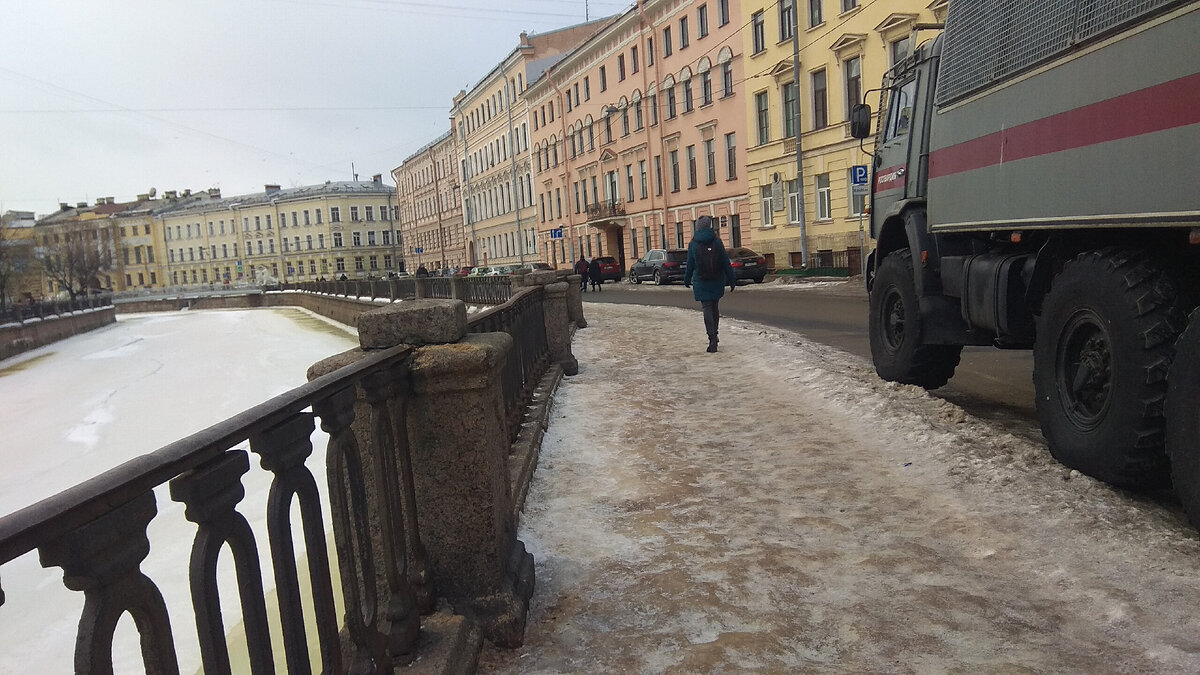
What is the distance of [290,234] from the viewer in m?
108

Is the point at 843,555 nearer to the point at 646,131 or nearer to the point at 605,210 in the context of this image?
the point at 646,131

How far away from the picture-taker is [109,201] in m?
127

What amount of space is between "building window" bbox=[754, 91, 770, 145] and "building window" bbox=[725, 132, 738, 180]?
6.87ft

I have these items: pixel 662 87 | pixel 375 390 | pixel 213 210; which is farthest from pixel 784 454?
pixel 213 210

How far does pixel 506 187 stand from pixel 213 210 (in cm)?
6403

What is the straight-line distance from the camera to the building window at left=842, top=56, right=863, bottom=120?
27.1 metres

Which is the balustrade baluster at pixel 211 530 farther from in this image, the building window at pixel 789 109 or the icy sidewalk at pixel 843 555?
the building window at pixel 789 109

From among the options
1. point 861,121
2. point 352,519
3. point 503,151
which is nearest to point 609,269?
point 503,151

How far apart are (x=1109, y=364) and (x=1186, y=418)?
0.83 meters

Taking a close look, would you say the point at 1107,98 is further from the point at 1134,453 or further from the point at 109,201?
the point at 109,201

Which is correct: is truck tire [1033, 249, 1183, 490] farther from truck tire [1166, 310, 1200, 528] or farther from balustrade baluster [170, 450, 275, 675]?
balustrade baluster [170, 450, 275, 675]

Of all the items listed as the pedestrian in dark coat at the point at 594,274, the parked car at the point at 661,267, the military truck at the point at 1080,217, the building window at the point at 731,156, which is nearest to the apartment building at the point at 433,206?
the parked car at the point at 661,267

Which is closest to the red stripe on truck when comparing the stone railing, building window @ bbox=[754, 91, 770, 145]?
the stone railing

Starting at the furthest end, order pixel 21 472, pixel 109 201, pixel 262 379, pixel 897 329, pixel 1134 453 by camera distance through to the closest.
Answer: pixel 109 201, pixel 262 379, pixel 21 472, pixel 897 329, pixel 1134 453
